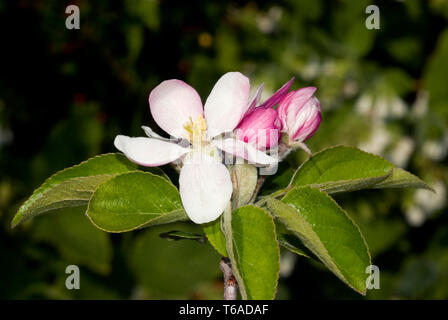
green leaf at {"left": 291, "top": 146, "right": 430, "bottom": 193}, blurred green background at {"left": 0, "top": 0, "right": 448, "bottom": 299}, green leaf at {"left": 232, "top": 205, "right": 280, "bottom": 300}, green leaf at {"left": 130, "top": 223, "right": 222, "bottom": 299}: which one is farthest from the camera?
green leaf at {"left": 130, "top": 223, "right": 222, "bottom": 299}

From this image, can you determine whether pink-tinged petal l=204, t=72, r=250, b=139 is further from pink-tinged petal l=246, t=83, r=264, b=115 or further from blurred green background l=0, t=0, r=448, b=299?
blurred green background l=0, t=0, r=448, b=299

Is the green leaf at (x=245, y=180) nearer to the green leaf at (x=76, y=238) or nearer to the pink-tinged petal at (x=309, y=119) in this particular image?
the pink-tinged petal at (x=309, y=119)

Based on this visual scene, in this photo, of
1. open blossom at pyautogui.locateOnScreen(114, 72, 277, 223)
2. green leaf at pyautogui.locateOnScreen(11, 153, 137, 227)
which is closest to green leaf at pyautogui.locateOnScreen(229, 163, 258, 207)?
open blossom at pyautogui.locateOnScreen(114, 72, 277, 223)

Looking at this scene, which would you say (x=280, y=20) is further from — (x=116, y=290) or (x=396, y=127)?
(x=116, y=290)

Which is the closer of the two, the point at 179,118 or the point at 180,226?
the point at 179,118

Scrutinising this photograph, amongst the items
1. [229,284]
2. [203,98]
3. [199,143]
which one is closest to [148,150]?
[199,143]

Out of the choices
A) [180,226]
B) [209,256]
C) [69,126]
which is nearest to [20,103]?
[69,126]
